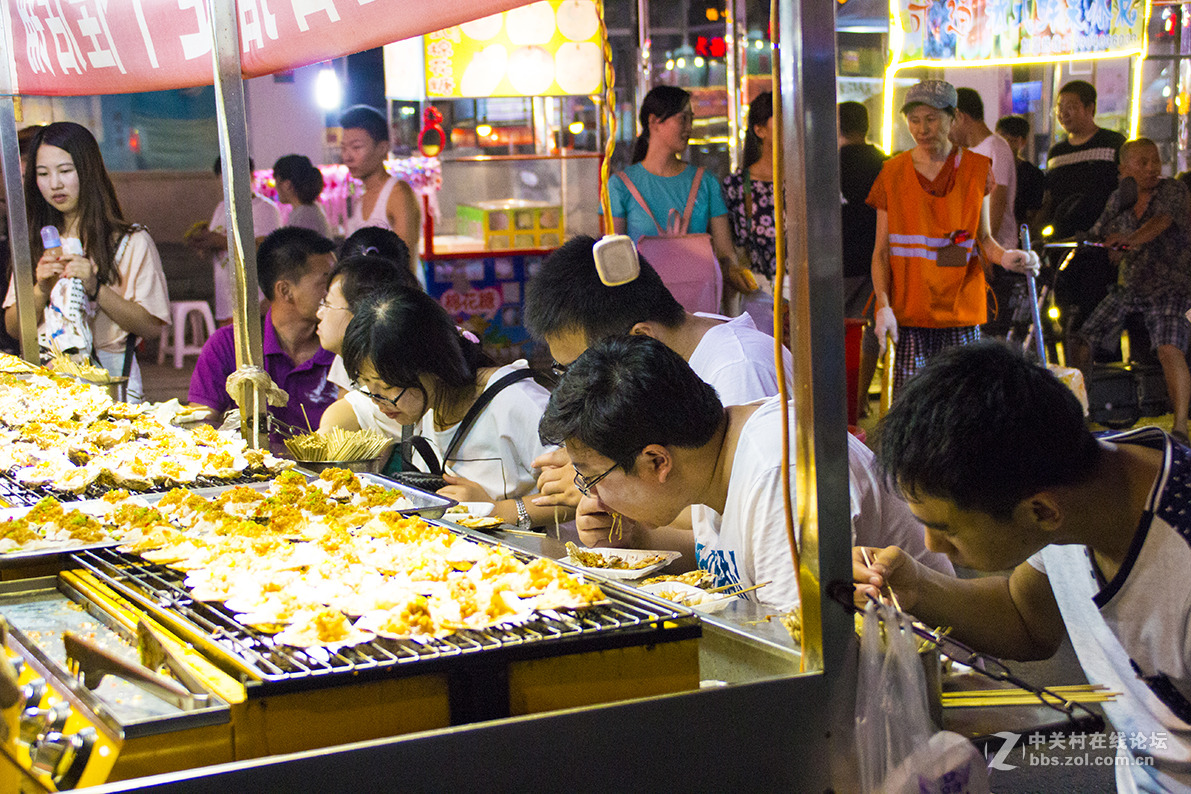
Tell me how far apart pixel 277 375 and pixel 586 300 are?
1752mm

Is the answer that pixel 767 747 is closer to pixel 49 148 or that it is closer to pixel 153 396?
pixel 49 148

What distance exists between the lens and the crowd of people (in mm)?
1536

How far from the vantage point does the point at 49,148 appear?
15.1ft

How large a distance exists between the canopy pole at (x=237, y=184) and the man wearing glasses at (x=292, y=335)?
1327 millimetres

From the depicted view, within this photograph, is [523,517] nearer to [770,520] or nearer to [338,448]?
[338,448]

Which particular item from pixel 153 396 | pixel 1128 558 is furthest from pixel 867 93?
pixel 1128 558

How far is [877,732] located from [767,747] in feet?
0.44

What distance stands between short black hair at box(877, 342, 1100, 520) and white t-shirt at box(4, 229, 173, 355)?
155 inches

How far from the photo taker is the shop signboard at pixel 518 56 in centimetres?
685

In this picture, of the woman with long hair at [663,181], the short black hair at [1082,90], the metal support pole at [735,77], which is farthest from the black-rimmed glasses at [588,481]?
the metal support pole at [735,77]

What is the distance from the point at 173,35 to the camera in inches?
121

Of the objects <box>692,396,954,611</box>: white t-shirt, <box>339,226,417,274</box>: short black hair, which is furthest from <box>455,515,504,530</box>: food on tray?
<box>339,226,417,274</box>: short black hair

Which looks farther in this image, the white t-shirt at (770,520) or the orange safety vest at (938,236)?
the orange safety vest at (938,236)

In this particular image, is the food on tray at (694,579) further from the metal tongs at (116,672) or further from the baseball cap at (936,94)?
the baseball cap at (936,94)
